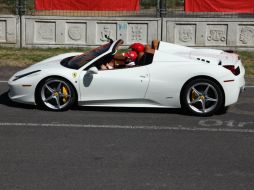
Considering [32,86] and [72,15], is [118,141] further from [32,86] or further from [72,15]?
[72,15]

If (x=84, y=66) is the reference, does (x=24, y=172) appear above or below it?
below

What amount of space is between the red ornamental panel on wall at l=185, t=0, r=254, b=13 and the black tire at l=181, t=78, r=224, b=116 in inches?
349

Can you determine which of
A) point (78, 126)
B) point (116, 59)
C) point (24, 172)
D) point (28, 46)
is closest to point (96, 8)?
point (28, 46)

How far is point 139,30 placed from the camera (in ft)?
56.8

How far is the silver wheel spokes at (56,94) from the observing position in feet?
30.1

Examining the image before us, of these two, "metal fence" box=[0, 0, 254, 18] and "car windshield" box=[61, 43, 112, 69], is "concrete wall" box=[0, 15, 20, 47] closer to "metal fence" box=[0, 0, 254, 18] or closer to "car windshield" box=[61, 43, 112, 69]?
"metal fence" box=[0, 0, 254, 18]

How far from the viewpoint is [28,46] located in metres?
17.7

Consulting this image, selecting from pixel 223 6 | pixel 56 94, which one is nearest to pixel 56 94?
pixel 56 94

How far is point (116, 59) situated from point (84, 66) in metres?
0.52

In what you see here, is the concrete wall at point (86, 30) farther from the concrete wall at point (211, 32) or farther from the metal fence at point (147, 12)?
the concrete wall at point (211, 32)

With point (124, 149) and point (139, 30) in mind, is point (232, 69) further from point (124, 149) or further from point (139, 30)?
point (139, 30)

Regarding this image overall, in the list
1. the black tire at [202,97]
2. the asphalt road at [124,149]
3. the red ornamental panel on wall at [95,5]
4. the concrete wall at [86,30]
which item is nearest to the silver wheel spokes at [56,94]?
the asphalt road at [124,149]

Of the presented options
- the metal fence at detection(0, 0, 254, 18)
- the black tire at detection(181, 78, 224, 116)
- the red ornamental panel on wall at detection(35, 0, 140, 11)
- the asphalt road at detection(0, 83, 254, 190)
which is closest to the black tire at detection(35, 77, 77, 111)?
the asphalt road at detection(0, 83, 254, 190)

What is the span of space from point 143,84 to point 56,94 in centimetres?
137
